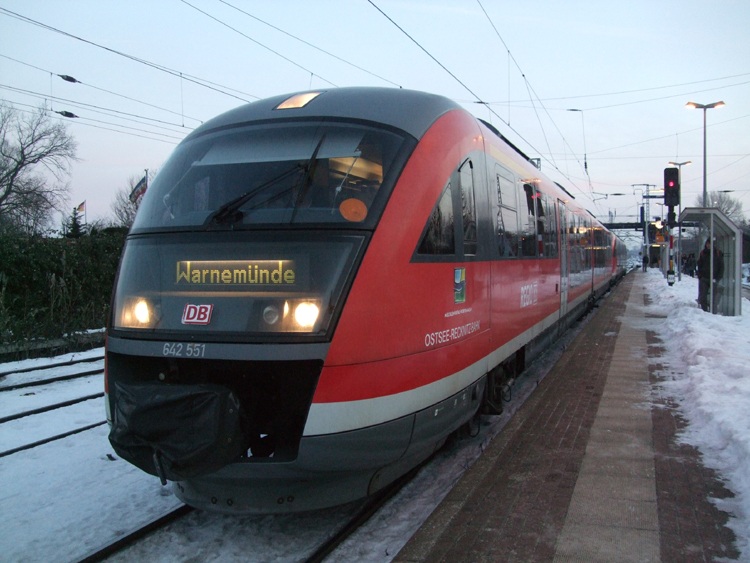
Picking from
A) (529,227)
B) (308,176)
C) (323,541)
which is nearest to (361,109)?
(308,176)

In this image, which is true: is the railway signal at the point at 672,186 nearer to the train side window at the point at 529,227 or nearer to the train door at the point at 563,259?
the train door at the point at 563,259

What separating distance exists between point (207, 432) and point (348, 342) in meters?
0.94

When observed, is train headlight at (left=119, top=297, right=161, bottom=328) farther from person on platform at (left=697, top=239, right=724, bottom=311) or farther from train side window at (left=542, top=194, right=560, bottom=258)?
person on platform at (left=697, top=239, right=724, bottom=311)

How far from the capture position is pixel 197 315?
142 inches

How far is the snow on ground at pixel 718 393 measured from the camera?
14.5ft

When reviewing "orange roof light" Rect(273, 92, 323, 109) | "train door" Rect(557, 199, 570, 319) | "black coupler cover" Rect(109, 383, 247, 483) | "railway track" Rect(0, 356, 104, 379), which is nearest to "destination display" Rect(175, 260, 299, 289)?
"black coupler cover" Rect(109, 383, 247, 483)

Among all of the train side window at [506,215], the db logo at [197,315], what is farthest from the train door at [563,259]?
the db logo at [197,315]

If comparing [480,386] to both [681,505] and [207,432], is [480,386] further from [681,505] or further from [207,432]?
[207,432]

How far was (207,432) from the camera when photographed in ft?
10.8

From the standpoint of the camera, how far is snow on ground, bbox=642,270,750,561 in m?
4.43

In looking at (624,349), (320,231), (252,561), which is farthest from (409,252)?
(624,349)

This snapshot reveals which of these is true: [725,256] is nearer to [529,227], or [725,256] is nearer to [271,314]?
[529,227]

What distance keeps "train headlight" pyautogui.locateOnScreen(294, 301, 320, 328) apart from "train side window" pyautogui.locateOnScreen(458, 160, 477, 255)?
1751 millimetres

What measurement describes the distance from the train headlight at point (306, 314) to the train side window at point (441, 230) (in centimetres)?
94
